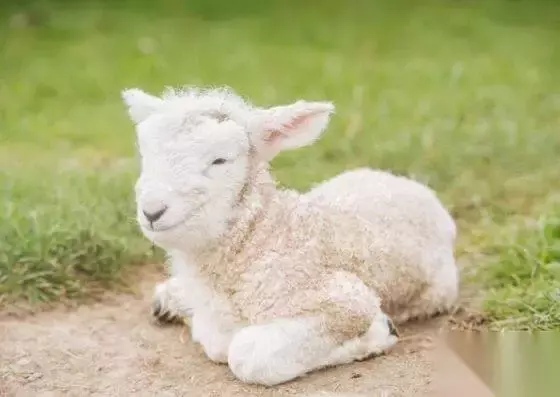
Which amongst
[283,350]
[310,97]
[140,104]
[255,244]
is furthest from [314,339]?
[310,97]

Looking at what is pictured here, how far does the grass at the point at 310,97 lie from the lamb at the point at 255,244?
0.61 metres

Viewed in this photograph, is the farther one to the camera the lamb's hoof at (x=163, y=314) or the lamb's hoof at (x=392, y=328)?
the lamb's hoof at (x=163, y=314)

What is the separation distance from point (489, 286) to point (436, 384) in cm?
94

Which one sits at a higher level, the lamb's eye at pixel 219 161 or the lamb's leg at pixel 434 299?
the lamb's eye at pixel 219 161

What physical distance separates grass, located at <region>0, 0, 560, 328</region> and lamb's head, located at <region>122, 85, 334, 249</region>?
0.95 meters

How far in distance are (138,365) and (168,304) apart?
0.36 m

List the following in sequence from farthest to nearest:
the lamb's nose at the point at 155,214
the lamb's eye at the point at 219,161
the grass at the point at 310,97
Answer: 1. the grass at the point at 310,97
2. the lamb's eye at the point at 219,161
3. the lamb's nose at the point at 155,214

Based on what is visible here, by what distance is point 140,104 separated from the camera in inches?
130

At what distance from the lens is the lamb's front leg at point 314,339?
10.0 ft

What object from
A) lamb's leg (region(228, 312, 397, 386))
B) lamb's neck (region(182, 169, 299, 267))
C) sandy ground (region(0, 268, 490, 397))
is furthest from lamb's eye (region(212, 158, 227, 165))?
sandy ground (region(0, 268, 490, 397))

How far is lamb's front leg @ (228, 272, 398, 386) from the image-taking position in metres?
3.06

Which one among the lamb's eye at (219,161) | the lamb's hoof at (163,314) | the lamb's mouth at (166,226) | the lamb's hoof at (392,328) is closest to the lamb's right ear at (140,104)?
the lamb's eye at (219,161)

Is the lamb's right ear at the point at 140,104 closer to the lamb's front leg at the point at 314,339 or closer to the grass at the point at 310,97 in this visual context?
the lamb's front leg at the point at 314,339

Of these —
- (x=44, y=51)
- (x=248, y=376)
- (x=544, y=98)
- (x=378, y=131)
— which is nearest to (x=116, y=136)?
(x=378, y=131)
